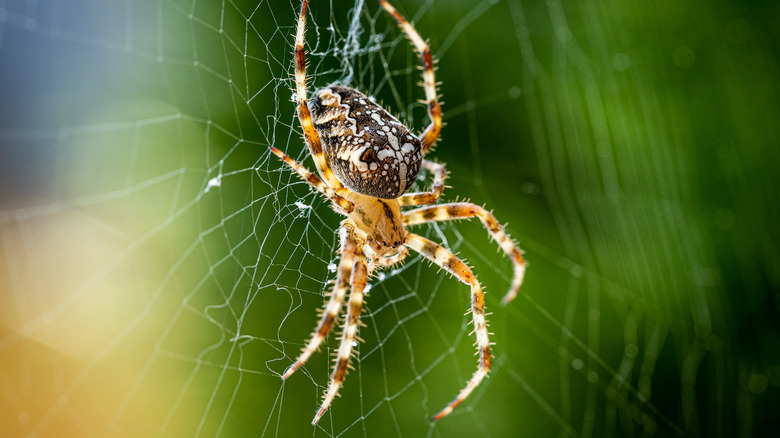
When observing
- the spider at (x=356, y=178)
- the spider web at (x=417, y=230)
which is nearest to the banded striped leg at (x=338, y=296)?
the spider at (x=356, y=178)

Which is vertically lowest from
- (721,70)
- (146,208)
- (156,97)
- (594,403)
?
(594,403)

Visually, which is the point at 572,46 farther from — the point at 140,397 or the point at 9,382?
the point at 9,382

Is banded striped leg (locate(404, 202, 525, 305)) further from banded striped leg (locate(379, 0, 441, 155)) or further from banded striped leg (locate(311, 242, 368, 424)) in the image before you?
banded striped leg (locate(311, 242, 368, 424))

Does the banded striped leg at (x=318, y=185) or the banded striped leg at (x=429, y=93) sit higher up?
the banded striped leg at (x=429, y=93)

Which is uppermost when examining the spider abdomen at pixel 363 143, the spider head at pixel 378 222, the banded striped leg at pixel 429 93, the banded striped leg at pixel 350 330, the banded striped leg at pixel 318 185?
the banded striped leg at pixel 429 93

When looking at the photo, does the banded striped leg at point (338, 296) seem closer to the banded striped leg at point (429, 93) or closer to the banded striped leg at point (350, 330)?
the banded striped leg at point (350, 330)

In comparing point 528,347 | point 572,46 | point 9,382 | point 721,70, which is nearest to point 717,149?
point 721,70
